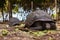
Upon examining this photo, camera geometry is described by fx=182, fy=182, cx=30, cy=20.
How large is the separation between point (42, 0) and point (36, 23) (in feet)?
13.9

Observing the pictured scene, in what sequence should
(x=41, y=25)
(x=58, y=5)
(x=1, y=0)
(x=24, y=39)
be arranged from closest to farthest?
(x=24, y=39) < (x=41, y=25) < (x=58, y=5) < (x=1, y=0)

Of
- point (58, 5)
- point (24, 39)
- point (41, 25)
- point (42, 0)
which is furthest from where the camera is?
point (42, 0)

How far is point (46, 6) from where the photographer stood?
984cm

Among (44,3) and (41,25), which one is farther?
(44,3)

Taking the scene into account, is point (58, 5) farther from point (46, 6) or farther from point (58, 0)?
point (46, 6)

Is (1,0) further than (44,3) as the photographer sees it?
Yes

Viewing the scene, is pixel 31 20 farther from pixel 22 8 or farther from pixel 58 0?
pixel 22 8

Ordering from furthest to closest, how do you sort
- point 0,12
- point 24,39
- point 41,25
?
point 0,12 → point 41,25 → point 24,39

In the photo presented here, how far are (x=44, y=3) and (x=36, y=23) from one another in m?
4.28

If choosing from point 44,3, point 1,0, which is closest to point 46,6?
point 44,3

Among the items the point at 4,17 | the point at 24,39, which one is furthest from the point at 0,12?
the point at 24,39

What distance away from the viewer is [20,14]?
35.9 ft

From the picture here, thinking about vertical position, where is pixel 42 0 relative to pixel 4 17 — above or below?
above

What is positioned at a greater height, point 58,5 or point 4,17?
point 58,5
